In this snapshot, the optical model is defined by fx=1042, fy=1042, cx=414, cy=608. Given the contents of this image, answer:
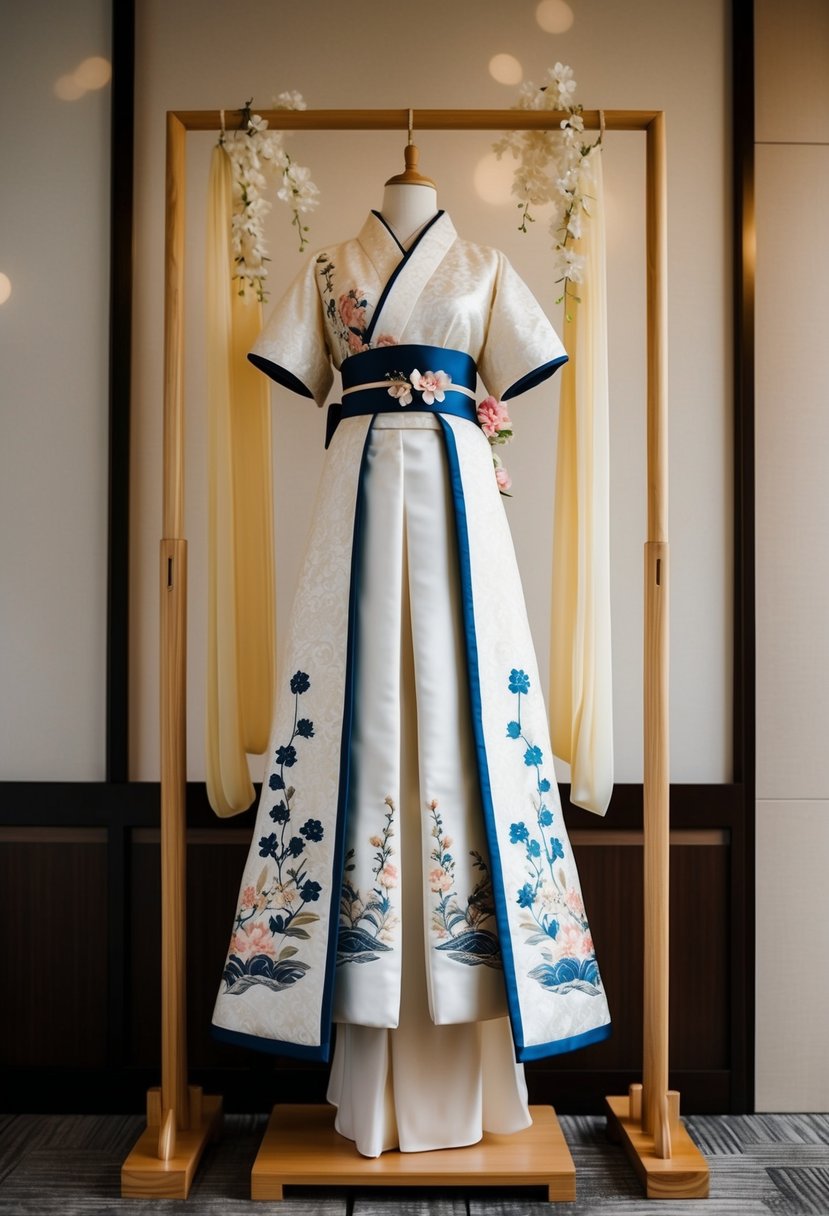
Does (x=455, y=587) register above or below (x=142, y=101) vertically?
below

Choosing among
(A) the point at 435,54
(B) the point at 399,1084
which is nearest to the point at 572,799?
(B) the point at 399,1084

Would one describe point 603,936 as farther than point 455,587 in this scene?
Yes

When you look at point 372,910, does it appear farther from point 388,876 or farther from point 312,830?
point 312,830

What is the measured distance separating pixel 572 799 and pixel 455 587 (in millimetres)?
503

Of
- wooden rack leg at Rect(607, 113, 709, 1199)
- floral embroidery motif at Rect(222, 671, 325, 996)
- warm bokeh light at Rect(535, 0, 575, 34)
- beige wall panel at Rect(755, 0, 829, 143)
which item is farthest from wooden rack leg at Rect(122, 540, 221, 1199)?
beige wall panel at Rect(755, 0, 829, 143)

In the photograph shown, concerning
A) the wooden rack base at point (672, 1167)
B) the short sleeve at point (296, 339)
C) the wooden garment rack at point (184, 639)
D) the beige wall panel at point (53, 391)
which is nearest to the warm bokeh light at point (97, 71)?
the beige wall panel at point (53, 391)

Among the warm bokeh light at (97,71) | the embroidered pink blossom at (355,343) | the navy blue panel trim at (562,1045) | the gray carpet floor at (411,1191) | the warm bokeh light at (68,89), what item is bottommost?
the gray carpet floor at (411,1191)

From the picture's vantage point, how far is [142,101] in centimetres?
236

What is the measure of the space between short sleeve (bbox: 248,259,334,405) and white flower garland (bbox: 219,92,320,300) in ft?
0.37

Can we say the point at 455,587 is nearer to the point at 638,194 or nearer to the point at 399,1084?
the point at 399,1084

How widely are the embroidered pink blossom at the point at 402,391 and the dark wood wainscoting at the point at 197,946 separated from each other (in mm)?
979

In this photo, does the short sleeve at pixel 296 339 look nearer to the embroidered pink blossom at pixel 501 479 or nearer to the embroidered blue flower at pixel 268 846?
the embroidered pink blossom at pixel 501 479

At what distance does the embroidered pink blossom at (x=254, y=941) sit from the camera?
1887mm

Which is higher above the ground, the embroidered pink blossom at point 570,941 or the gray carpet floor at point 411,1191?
the embroidered pink blossom at point 570,941
